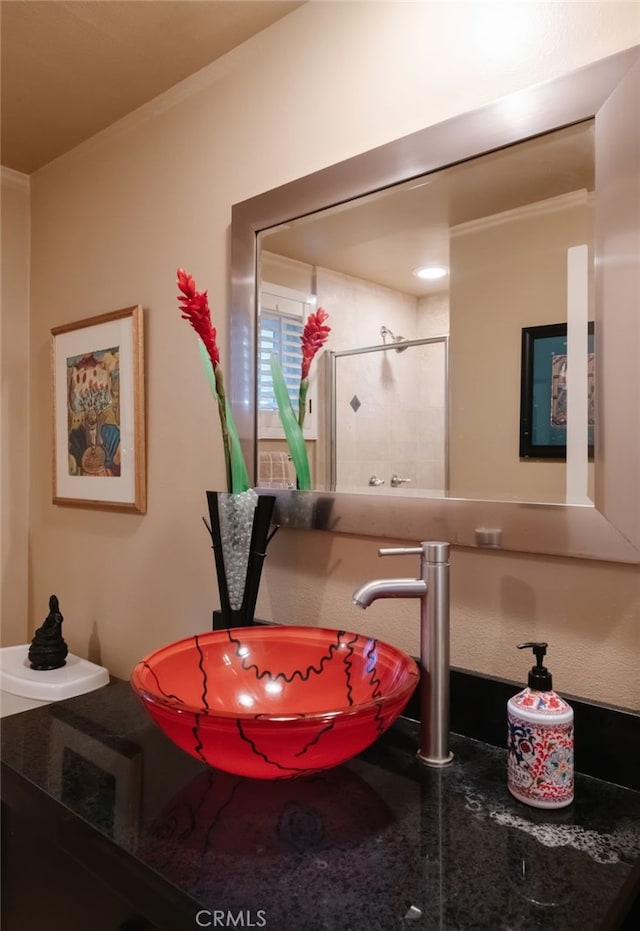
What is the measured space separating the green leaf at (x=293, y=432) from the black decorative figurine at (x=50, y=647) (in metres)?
0.88

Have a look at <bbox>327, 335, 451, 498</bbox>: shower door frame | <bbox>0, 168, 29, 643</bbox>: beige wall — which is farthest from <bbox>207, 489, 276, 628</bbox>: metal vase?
<bbox>0, 168, 29, 643</bbox>: beige wall

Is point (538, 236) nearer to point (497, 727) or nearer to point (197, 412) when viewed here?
point (497, 727)

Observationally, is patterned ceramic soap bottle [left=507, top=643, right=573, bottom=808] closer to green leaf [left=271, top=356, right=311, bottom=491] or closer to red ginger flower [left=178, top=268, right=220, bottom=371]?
green leaf [left=271, top=356, right=311, bottom=491]

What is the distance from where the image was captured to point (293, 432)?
1326 mm

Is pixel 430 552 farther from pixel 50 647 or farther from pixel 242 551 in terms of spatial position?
pixel 50 647

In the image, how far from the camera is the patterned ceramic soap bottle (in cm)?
82

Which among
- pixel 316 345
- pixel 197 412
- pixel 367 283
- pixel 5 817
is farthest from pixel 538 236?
pixel 5 817

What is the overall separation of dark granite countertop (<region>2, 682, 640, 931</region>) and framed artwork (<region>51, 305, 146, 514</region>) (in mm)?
865

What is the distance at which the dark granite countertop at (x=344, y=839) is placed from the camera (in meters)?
0.65

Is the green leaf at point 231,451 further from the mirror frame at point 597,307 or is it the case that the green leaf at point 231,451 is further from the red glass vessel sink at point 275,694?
the red glass vessel sink at point 275,694

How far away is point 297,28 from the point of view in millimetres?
1347

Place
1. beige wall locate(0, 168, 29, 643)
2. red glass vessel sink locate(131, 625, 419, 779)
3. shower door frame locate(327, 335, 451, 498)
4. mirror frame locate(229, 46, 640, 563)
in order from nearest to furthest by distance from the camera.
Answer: red glass vessel sink locate(131, 625, 419, 779)
mirror frame locate(229, 46, 640, 563)
shower door frame locate(327, 335, 451, 498)
beige wall locate(0, 168, 29, 643)

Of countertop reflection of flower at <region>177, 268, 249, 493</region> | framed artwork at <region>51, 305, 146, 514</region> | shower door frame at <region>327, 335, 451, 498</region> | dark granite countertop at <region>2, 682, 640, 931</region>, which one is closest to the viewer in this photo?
dark granite countertop at <region>2, 682, 640, 931</region>

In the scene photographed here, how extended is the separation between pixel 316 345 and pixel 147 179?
82 centimetres
